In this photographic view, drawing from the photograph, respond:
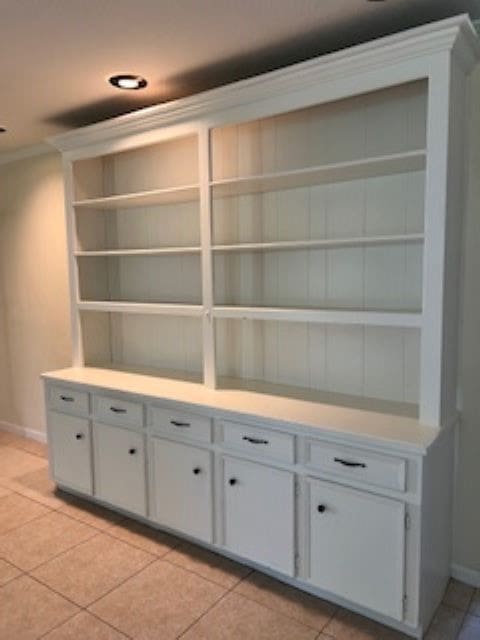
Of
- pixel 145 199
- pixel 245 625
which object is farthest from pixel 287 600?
pixel 145 199

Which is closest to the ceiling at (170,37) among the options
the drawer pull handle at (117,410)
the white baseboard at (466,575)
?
the drawer pull handle at (117,410)

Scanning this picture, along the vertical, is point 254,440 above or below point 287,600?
above

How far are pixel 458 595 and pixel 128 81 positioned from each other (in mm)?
2987

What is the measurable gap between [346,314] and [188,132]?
1.31 meters

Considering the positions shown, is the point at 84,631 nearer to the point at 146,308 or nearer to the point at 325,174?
the point at 146,308

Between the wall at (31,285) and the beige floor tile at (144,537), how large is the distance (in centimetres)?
158

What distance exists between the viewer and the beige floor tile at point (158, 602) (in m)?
2.09

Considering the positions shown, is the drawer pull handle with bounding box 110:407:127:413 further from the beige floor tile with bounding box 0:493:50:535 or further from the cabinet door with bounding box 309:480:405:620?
the cabinet door with bounding box 309:480:405:620

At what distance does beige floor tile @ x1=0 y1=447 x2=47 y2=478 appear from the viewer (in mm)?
3715

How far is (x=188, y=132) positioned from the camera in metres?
2.68

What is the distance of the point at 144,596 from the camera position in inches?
90.0

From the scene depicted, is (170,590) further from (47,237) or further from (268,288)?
(47,237)

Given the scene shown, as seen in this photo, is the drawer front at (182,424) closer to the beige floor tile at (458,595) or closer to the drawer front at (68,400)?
the drawer front at (68,400)

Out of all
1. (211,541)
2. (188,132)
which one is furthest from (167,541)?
(188,132)
